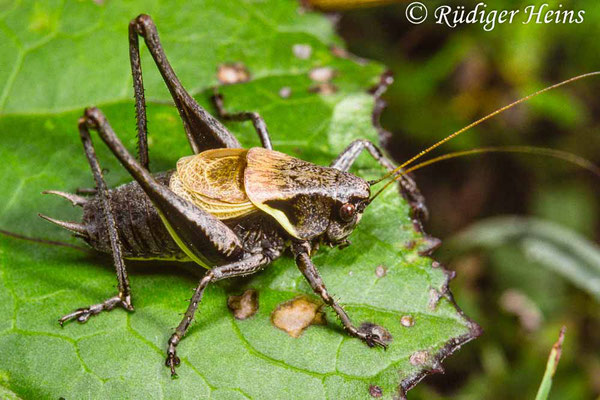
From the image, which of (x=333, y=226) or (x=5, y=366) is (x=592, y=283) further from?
(x=5, y=366)

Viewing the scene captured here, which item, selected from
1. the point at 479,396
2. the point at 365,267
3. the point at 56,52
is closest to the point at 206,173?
the point at 365,267

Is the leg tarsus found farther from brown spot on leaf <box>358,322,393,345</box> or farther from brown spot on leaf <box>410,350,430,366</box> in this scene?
brown spot on leaf <box>410,350,430,366</box>

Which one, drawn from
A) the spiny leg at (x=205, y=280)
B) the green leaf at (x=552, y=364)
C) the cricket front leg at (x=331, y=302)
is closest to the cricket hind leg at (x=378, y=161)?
the cricket front leg at (x=331, y=302)

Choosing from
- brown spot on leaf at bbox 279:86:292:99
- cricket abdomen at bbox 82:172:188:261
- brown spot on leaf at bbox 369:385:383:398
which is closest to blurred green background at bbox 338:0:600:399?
brown spot on leaf at bbox 279:86:292:99

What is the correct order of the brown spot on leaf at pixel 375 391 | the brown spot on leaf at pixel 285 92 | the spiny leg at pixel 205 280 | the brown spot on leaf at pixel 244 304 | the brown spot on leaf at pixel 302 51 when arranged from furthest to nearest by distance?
the brown spot on leaf at pixel 302 51
the brown spot on leaf at pixel 285 92
the brown spot on leaf at pixel 244 304
the spiny leg at pixel 205 280
the brown spot on leaf at pixel 375 391

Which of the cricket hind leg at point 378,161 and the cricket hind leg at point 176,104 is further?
the cricket hind leg at point 378,161

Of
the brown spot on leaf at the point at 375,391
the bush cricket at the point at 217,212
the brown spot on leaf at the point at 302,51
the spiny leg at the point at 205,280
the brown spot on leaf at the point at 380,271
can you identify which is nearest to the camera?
the brown spot on leaf at the point at 375,391

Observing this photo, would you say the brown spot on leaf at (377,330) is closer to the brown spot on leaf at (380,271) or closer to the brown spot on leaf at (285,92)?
the brown spot on leaf at (380,271)
